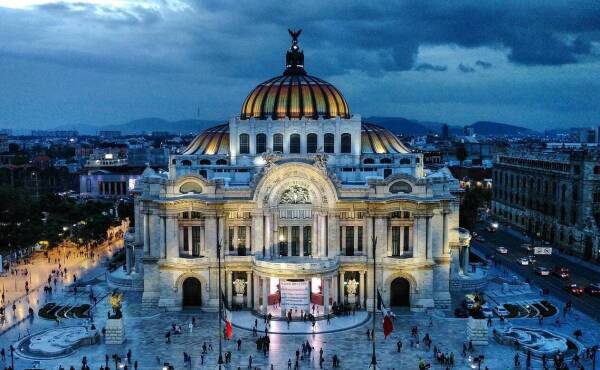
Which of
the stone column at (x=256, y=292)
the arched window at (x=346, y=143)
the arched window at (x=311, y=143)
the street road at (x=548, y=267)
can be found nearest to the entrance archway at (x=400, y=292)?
the stone column at (x=256, y=292)

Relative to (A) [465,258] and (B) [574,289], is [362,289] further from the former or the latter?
(B) [574,289]

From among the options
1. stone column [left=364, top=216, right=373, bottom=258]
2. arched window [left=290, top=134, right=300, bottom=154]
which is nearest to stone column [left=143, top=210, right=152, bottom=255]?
arched window [left=290, top=134, right=300, bottom=154]

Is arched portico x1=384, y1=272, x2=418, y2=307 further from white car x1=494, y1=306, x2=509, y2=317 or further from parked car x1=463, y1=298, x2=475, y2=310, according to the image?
white car x1=494, y1=306, x2=509, y2=317

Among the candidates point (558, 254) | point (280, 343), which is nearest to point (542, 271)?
point (558, 254)

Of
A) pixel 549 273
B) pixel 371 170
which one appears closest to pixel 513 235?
pixel 549 273

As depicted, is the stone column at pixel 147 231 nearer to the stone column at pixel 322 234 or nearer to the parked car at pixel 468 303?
the stone column at pixel 322 234
